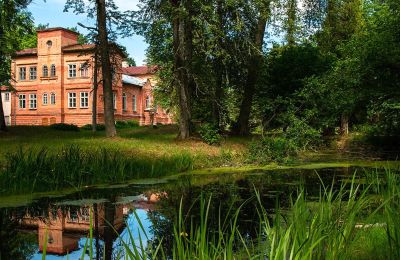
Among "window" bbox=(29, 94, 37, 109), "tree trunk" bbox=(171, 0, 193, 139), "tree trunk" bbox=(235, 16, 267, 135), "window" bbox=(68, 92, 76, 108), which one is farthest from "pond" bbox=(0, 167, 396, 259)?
"window" bbox=(29, 94, 37, 109)

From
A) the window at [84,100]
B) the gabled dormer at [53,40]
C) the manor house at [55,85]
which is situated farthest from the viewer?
the manor house at [55,85]

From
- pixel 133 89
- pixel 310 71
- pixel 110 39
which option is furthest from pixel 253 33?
pixel 133 89

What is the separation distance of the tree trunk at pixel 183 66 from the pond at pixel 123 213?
815 centimetres

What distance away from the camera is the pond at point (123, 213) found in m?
4.95

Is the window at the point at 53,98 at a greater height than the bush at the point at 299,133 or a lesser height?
greater

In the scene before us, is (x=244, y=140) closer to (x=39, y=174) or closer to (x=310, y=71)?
(x=310, y=71)

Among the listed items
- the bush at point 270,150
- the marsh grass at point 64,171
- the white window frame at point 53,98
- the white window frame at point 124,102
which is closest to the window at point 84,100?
the white window frame at point 53,98

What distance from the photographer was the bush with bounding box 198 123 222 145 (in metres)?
18.2

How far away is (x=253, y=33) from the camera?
22109 millimetres

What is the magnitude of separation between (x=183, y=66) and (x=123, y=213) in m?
12.7

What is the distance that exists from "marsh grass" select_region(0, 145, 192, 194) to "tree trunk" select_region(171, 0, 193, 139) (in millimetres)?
7507

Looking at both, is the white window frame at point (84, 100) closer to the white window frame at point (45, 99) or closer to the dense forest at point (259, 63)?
the white window frame at point (45, 99)

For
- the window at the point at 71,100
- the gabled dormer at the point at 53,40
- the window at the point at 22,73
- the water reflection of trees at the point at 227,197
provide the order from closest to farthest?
the water reflection of trees at the point at 227,197 < the gabled dormer at the point at 53,40 < the window at the point at 71,100 < the window at the point at 22,73

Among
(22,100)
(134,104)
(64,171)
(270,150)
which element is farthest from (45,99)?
(64,171)
